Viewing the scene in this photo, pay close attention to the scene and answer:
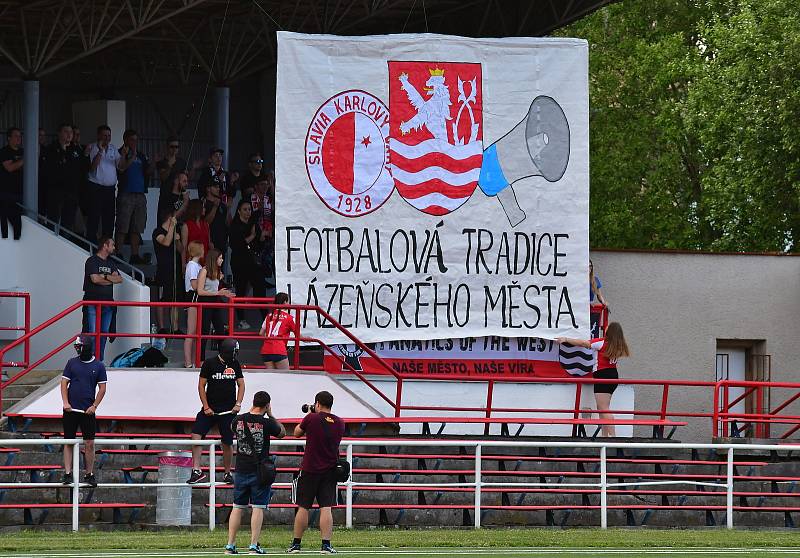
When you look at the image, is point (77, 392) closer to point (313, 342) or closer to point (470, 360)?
point (313, 342)

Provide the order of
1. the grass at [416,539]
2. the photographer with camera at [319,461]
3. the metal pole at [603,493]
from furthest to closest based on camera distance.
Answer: the metal pole at [603,493] → the grass at [416,539] → the photographer with camera at [319,461]

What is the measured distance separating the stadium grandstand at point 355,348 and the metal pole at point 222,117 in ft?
0.28

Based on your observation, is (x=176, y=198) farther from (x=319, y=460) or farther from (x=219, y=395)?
(x=319, y=460)

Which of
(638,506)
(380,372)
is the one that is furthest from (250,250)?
(638,506)

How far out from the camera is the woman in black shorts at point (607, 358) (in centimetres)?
2339

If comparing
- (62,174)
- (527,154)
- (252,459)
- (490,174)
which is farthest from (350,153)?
(252,459)

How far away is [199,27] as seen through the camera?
106 ft

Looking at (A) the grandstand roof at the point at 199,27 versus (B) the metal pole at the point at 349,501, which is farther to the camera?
(A) the grandstand roof at the point at 199,27

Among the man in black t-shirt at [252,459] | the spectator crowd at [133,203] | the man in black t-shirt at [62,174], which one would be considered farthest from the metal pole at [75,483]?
the man in black t-shirt at [62,174]

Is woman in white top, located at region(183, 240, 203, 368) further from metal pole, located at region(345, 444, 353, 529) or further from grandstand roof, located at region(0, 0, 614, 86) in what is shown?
grandstand roof, located at region(0, 0, 614, 86)

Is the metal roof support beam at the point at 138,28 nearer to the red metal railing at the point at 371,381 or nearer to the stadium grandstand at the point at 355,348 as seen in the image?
the stadium grandstand at the point at 355,348

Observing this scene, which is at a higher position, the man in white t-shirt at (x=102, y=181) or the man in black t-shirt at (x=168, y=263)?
the man in white t-shirt at (x=102, y=181)

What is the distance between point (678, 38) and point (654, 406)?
19595mm

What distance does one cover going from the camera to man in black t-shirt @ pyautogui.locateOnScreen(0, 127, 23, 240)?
2745 centimetres
